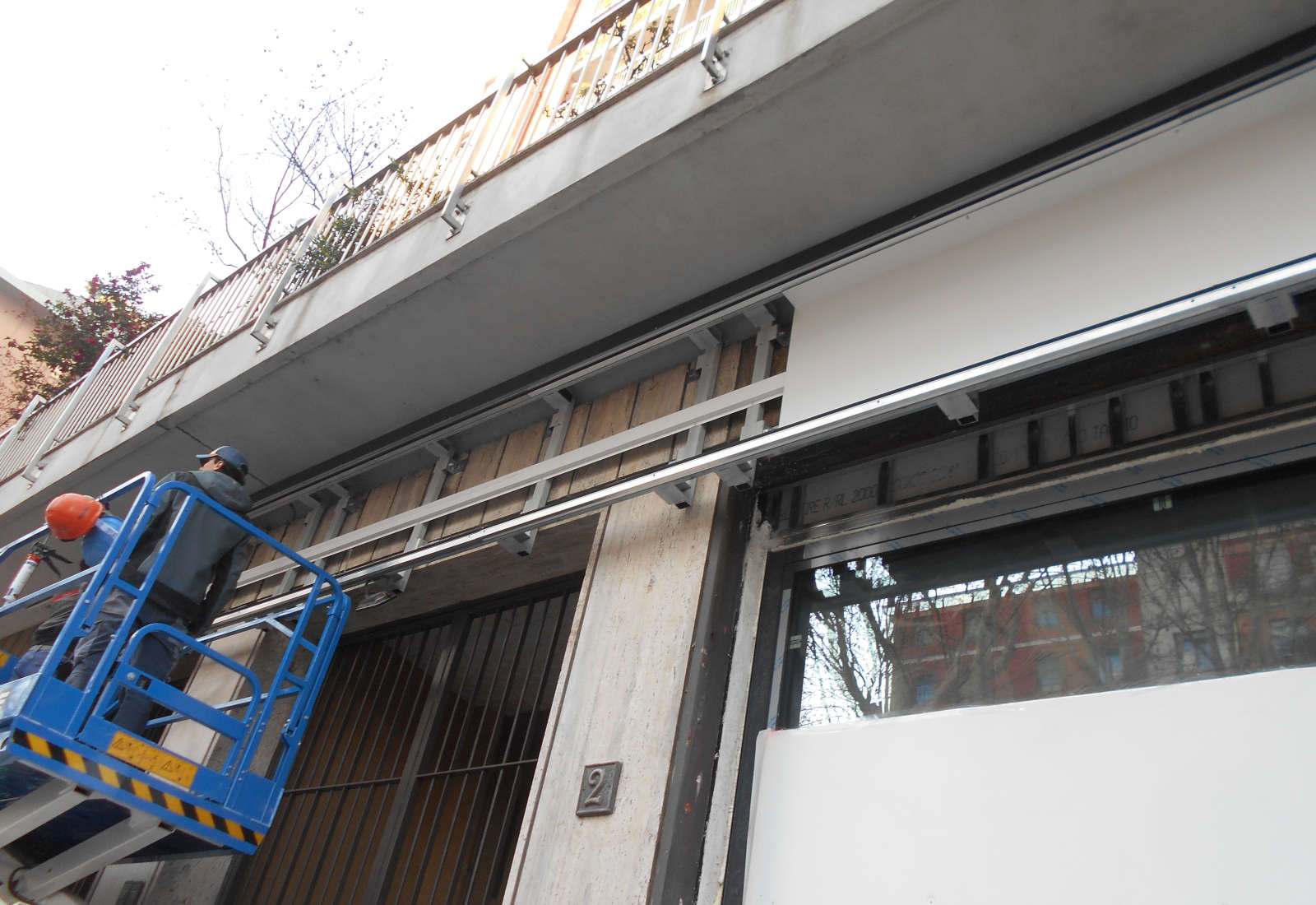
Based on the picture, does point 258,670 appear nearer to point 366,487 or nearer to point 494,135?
point 366,487

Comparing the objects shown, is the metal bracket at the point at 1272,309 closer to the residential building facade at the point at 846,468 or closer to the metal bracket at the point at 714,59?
the residential building facade at the point at 846,468

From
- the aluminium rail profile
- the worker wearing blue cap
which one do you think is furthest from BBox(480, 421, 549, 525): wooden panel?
the worker wearing blue cap

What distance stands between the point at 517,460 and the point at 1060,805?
3.83 m

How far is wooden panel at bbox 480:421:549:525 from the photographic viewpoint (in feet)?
18.5

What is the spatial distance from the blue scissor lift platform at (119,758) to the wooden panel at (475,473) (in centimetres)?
98

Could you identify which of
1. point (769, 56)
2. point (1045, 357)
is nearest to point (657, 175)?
point (769, 56)

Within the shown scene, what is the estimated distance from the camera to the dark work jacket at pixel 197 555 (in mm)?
4645

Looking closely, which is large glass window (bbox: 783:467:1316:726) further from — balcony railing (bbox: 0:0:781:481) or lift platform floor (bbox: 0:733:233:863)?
lift platform floor (bbox: 0:733:233:863)

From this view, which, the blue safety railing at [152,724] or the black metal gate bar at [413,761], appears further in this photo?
the black metal gate bar at [413,761]

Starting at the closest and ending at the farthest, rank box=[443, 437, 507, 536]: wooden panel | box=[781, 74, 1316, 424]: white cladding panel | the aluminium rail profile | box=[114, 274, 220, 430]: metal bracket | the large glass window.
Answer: the large glass window, the aluminium rail profile, box=[781, 74, 1316, 424]: white cladding panel, box=[443, 437, 507, 536]: wooden panel, box=[114, 274, 220, 430]: metal bracket

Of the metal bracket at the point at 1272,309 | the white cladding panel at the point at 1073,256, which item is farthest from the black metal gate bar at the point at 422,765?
the metal bracket at the point at 1272,309

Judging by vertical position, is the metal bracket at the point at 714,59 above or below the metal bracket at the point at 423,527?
above

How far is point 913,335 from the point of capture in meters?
4.19

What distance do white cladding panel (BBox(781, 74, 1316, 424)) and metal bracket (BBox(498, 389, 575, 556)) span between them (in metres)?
1.62
